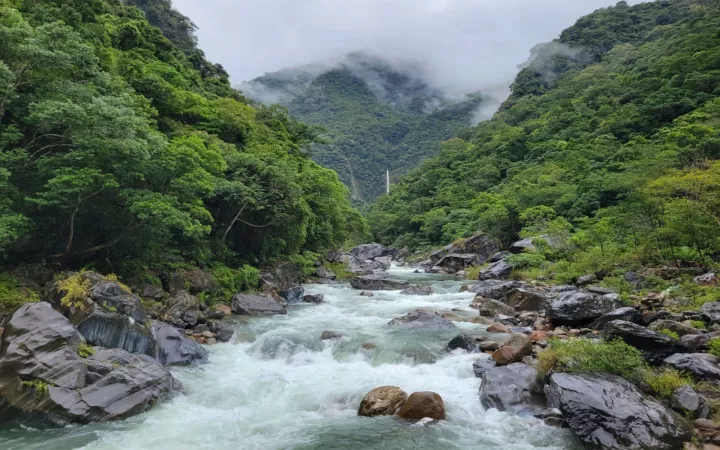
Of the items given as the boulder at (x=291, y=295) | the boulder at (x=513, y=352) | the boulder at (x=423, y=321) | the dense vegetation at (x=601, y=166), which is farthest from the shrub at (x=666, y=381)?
the boulder at (x=291, y=295)

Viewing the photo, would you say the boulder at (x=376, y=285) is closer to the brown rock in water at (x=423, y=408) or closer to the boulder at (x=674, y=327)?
the boulder at (x=674, y=327)

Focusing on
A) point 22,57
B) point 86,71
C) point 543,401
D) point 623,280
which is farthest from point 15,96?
point 623,280

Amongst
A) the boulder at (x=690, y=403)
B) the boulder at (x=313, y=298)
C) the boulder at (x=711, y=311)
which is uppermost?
the boulder at (x=711, y=311)

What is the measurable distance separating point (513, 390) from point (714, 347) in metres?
4.62

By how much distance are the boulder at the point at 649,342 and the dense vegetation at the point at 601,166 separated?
28.3 feet

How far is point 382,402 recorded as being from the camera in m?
8.82

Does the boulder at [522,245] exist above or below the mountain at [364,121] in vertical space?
below

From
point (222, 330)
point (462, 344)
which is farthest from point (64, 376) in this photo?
point (462, 344)

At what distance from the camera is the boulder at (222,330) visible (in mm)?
14188

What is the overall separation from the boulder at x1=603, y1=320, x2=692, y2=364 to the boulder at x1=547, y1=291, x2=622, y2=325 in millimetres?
3997

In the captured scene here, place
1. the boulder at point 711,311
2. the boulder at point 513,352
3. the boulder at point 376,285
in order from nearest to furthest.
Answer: the boulder at point 513,352 < the boulder at point 711,311 < the boulder at point 376,285

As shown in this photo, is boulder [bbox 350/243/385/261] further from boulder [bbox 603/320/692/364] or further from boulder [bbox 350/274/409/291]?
boulder [bbox 603/320/692/364]

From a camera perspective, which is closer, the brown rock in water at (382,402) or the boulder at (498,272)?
the brown rock in water at (382,402)

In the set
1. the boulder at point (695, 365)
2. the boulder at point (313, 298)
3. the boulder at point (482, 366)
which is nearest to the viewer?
the boulder at point (695, 365)
